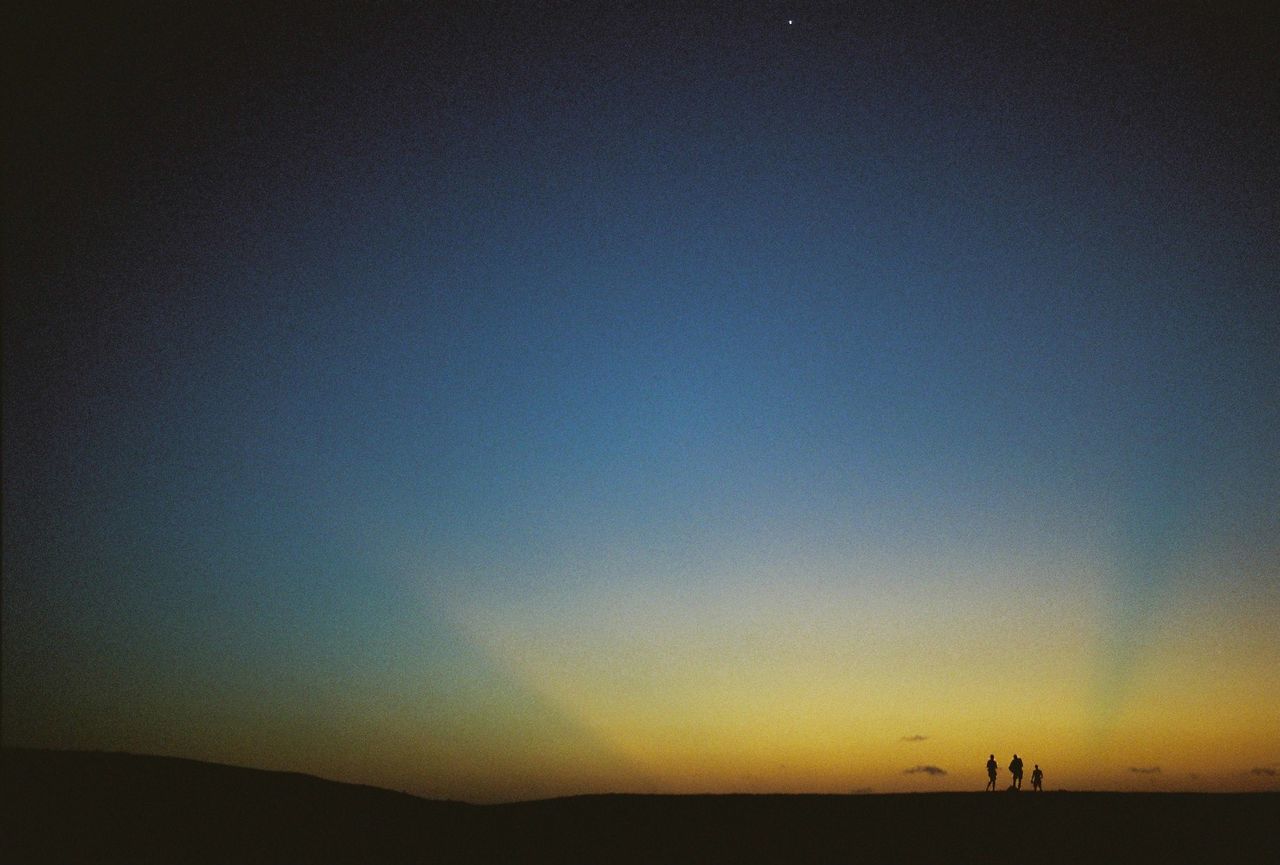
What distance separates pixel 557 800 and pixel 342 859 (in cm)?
952

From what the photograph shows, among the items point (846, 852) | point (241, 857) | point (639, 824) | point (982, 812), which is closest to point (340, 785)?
point (241, 857)

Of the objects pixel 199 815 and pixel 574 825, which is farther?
pixel 574 825

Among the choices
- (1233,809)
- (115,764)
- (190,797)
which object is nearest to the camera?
(1233,809)

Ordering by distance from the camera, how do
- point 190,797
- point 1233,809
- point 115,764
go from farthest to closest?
point 115,764 < point 190,797 < point 1233,809

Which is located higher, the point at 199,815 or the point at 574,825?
the point at 199,815

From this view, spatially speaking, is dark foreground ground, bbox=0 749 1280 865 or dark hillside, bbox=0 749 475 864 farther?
dark hillside, bbox=0 749 475 864

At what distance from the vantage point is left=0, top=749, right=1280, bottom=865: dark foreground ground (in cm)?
2647

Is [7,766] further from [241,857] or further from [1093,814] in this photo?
[1093,814]

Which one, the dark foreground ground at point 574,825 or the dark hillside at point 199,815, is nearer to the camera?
the dark foreground ground at point 574,825

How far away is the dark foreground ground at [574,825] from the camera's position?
86.8ft

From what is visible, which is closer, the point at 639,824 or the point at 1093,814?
the point at 1093,814

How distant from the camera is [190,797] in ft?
103

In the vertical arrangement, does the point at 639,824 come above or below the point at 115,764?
below

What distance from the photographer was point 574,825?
1216 inches
